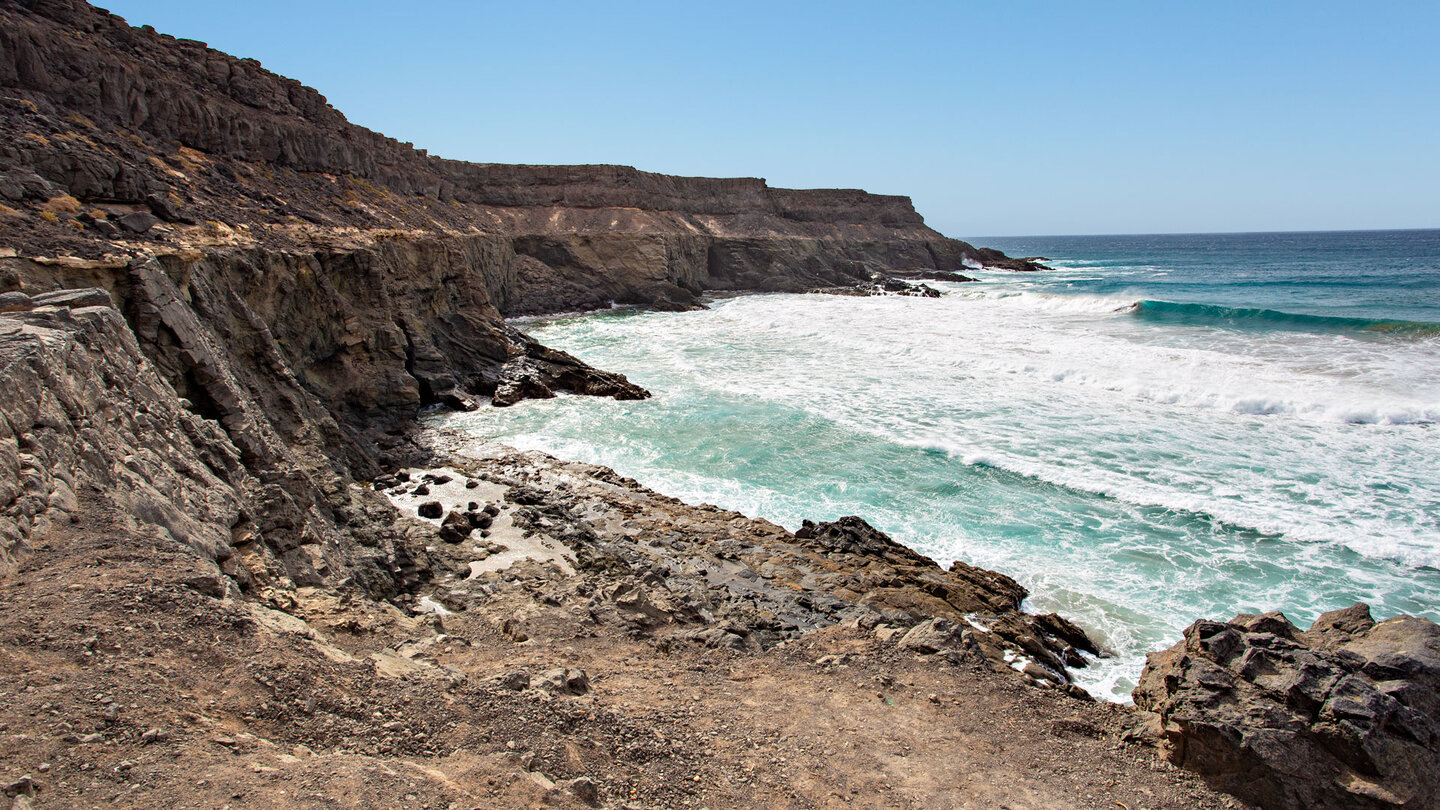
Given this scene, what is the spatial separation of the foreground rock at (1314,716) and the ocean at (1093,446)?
1986 mm

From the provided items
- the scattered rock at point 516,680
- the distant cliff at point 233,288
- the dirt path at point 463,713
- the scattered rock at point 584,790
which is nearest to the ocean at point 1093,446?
the dirt path at point 463,713

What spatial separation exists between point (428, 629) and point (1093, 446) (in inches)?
584

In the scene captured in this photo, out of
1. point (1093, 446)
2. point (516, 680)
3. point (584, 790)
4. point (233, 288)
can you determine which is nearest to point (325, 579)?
point (516, 680)

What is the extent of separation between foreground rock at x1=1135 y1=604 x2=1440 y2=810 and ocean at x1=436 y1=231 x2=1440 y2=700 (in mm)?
1986

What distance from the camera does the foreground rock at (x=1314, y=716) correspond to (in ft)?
17.8

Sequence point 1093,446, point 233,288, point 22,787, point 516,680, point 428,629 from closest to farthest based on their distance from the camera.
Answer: point 22,787 < point 516,680 < point 428,629 < point 233,288 < point 1093,446

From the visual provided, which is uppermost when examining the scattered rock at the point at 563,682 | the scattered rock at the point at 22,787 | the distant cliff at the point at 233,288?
the distant cliff at the point at 233,288

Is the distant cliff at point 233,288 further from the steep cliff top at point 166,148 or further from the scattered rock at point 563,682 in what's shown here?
the scattered rock at point 563,682

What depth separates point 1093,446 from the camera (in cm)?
1638

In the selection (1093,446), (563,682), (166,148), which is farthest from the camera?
(166,148)

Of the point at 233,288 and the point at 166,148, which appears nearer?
the point at 233,288

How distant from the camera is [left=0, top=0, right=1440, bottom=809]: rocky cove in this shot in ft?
13.9

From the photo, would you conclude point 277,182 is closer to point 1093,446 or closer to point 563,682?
point 563,682

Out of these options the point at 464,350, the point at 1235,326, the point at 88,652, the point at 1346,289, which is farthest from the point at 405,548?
the point at 1346,289
